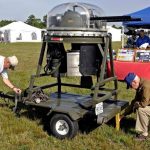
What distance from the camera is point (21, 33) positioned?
2121 inches

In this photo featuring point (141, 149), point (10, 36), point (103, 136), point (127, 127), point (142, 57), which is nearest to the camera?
point (141, 149)

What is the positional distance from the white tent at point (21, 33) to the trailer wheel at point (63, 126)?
4733 centimetres

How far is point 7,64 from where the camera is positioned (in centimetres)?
679

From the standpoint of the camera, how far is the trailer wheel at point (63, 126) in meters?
5.83

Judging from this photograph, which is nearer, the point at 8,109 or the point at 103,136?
the point at 103,136

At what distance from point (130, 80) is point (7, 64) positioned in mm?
2382

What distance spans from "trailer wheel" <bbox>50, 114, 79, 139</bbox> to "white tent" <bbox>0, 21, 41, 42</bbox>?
4733cm

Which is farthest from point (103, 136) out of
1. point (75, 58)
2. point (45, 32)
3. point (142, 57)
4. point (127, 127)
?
point (142, 57)

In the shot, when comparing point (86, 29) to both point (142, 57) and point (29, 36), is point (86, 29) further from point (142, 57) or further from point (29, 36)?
point (29, 36)

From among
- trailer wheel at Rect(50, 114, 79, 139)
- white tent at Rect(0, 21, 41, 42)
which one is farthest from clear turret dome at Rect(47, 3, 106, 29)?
white tent at Rect(0, 21, 41, 42)

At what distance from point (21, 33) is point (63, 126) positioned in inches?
1930

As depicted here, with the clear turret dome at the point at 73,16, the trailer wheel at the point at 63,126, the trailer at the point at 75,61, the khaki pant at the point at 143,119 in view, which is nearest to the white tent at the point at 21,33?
the clear turret dome at the point at 73,16

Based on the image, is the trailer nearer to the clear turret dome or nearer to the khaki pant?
the clear turret dome

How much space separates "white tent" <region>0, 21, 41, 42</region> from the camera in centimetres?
5247
